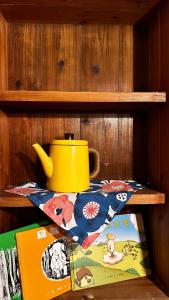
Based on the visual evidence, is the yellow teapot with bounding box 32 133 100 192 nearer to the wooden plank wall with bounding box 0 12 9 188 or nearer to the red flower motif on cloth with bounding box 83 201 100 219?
the red flower motif on cloth with bounding box 83 201 100 219

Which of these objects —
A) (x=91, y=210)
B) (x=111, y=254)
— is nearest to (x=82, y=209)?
(x=91, y=210)

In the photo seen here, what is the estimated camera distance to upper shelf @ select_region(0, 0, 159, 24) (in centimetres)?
78

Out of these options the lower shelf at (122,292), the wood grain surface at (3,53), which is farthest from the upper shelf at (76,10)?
the lower shelf at (122,292)

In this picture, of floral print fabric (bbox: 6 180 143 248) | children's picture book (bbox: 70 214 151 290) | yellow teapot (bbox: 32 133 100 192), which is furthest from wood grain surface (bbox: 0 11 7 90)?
children's picture book (bbox: 70 214 151 290)

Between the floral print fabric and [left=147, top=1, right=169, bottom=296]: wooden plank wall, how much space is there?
0.14 m

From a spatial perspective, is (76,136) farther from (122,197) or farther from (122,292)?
(122,292)

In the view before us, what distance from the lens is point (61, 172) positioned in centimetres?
76

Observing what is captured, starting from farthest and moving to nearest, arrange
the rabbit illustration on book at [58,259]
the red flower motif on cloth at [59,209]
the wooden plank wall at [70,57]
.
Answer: the wooden plank wall at [70,57], the rabbit illustration on book at [58,259], the red flower motif on cloth at [59,209]

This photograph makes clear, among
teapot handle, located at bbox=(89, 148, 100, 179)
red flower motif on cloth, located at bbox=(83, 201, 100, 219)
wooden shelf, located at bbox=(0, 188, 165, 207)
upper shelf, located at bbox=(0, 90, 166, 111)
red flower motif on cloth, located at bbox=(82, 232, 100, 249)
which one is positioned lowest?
red flower motif on cloth, located at bbox=(82, 232, 100, 249)

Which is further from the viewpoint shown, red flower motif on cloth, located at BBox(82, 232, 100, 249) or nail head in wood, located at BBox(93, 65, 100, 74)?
nail head in wood, located at BBox(93, 65, 100, 74)

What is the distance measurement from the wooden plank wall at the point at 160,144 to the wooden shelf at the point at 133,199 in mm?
29

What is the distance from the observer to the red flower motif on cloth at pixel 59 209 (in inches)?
28.4

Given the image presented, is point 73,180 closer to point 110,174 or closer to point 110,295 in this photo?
point 110,174

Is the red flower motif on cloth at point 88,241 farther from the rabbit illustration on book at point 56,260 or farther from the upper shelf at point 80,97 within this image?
the upper shelf at point 80,97
